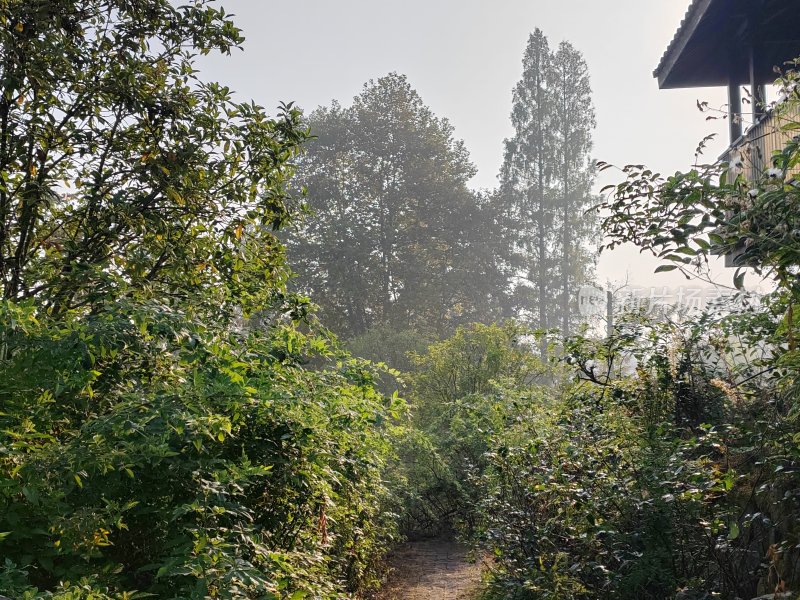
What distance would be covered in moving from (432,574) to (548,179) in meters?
29.6

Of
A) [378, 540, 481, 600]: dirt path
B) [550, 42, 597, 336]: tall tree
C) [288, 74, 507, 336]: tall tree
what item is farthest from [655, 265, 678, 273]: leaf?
[550, 42, 597, 336]: tall tree

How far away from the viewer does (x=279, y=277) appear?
5711mm

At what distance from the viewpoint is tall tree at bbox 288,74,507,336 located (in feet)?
105

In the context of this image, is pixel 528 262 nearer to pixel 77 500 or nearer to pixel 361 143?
pixel 361 143

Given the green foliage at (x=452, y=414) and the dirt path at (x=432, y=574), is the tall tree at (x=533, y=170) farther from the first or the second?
the dirt path at (x=432, y=574)

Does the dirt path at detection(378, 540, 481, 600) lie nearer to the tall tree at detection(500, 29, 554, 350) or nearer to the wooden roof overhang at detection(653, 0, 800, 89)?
the wooden roof overhang at detection(653, 0, 800, 89)

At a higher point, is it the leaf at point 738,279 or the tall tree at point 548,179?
the tall tree at point 548,179

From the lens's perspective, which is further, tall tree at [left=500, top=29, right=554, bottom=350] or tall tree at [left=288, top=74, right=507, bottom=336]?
tall tree at [left=500, top=29, right=554, bottom=350]

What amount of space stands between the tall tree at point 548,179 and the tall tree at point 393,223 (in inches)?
80.9

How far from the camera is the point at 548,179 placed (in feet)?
120

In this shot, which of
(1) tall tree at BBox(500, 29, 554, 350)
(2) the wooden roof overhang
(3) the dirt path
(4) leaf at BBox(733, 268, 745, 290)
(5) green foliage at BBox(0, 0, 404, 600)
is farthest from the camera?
(1) tall tree at BBox(500, 29, 554, 350)

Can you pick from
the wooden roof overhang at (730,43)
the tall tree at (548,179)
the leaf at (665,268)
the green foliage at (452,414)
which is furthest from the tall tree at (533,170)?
the leaf at (665,268)

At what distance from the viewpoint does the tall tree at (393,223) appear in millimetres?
32125

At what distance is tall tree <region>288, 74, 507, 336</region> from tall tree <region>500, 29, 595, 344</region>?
6.74 feet
